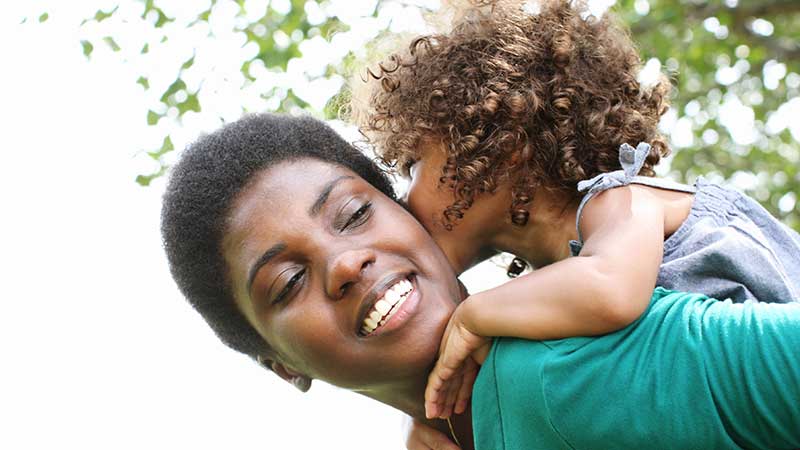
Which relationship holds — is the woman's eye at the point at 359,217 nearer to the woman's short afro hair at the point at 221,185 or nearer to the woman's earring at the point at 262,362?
the woman's short afro hair at the point at 221,185

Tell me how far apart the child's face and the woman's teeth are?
33 centimetres

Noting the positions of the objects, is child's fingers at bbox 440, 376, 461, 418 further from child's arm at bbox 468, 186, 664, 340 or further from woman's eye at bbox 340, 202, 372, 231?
woman's eye at bbox 340, 202, 372, 231

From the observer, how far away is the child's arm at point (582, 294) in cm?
203

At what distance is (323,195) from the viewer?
8.27 feet

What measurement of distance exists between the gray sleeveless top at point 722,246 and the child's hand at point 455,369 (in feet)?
1.30

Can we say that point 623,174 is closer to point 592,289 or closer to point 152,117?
point 592,289

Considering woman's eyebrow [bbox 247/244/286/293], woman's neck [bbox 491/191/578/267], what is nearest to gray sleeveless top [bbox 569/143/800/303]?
woman's neck [bbox 491/191/578/267]

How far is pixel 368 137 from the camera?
301cm

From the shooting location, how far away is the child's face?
2684 mm

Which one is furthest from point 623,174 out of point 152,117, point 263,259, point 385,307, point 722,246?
point 152,117

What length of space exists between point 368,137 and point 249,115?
0.38 m

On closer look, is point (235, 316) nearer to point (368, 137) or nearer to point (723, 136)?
point (368, 137)

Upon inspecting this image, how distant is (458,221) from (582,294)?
70 centimetres

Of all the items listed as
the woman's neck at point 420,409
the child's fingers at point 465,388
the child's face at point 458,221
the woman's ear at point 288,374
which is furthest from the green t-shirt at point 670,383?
the woman's ear at point 288,374
